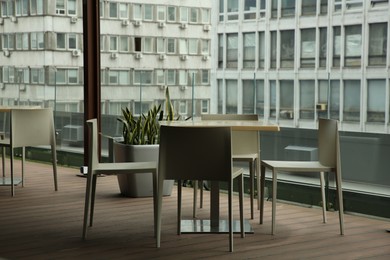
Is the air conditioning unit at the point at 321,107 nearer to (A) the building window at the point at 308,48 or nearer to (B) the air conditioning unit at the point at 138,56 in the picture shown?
(A) the building window at the point at 308,48

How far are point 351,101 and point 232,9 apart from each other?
1.39 m

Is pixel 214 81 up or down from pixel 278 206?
up

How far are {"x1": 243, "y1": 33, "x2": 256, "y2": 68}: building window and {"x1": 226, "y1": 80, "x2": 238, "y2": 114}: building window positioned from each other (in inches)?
8.7

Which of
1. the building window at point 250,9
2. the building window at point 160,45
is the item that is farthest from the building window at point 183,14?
the building window at point 250,9

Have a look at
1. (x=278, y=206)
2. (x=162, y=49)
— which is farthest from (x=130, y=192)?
(x=162, y=49)

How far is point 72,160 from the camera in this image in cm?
773

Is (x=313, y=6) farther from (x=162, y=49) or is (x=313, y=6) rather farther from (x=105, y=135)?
(x=105, y=135)

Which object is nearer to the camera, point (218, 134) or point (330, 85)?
point (218, 134)

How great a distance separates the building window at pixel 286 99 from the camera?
574 centimetres

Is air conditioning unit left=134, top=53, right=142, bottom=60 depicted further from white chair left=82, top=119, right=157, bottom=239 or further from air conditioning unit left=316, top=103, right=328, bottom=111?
white chair left=82, top=119, right=157, bottom=239

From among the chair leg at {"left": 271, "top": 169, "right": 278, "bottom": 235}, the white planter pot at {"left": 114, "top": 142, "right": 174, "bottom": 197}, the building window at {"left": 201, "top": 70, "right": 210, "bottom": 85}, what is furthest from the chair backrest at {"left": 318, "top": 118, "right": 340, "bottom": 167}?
the building window at {"left": 201, "top": 70, "right": 210, "bottom": 85}

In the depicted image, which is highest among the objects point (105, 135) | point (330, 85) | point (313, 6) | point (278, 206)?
point (313, 6)

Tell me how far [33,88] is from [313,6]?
3.79 meters

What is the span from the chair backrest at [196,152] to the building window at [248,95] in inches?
76.3
